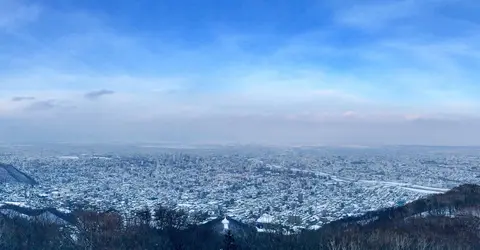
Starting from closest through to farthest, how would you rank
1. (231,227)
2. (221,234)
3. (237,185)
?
(221,234) < (231,227) < (237,185)

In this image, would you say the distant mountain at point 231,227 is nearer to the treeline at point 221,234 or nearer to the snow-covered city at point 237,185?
the treeline at point 221,234

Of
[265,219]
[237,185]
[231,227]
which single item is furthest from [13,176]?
[231,227]

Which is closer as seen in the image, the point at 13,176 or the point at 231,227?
the point at 231,227

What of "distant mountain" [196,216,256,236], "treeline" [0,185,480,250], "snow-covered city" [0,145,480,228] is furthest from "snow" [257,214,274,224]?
"treeline" [0,185,480,250]

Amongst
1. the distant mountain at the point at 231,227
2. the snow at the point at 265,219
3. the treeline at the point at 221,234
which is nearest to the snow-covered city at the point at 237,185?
the snow at the point at 265,219

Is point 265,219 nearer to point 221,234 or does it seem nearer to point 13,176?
point 221,234

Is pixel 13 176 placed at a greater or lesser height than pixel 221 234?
greater

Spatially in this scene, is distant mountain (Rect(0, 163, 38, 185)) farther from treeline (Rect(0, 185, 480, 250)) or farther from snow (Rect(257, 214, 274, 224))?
snow (Rect(257, 214, 274, 224))
